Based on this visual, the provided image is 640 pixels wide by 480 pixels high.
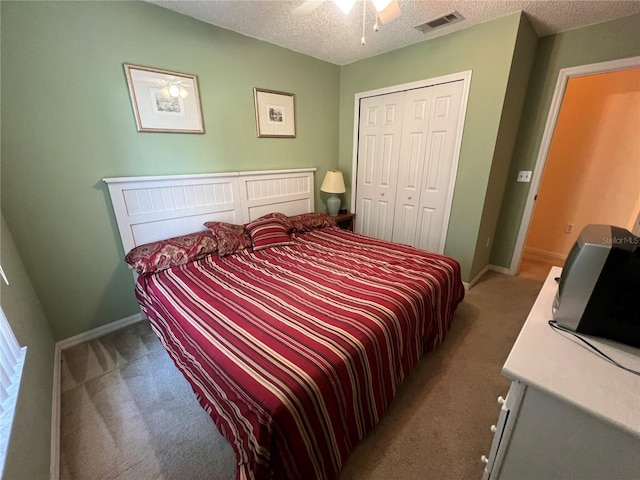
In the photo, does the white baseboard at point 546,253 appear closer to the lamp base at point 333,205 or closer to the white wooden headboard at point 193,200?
the lamp base at point 333,205

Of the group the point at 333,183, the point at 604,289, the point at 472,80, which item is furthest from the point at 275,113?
the point at 604,289

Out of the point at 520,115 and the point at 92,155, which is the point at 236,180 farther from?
the point at 520,115

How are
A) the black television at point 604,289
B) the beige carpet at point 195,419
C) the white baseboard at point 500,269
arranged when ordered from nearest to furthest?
the black television at point 604,289, the beige carpet at point 195,419, the white baseboard at point 500,269

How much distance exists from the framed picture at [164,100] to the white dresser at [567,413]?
8.52ft

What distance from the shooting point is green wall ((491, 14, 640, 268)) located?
206 centimetres

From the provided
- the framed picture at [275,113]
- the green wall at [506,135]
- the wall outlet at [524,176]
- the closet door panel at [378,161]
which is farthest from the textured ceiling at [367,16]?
the wall outlet at [524,176]

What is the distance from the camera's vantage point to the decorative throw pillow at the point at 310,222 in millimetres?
2752

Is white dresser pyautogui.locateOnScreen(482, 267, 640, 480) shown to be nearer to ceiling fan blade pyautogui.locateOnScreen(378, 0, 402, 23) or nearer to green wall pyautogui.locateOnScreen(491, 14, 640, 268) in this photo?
ceiling fan blade pyautogui.locateOnScreen(378, 0, 402, 23)

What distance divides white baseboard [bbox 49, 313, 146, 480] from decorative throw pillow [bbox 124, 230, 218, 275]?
2.18 ft

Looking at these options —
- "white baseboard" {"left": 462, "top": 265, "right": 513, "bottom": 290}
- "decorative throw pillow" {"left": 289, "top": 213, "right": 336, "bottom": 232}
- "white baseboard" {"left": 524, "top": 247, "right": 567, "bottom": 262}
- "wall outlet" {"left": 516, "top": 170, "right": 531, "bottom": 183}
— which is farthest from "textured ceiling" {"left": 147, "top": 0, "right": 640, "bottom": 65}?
"white baseboard" {"left": 524, "top": 247, "right": 567, "bottom": 262}

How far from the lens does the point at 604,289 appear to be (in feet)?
2.74

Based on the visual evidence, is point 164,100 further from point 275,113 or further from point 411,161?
point 411,161

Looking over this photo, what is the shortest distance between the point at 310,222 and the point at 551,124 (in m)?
2.59

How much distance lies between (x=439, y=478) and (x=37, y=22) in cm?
331
